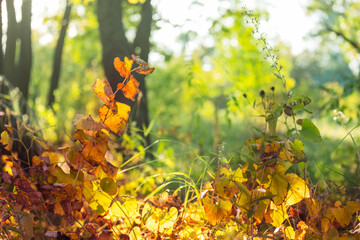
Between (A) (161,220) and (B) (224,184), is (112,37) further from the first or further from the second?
(B) (224,184)

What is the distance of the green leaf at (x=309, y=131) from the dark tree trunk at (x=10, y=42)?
194 centimetres

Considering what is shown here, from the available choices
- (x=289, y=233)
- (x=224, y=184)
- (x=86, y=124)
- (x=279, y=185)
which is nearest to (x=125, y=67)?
(x=86, y=124)

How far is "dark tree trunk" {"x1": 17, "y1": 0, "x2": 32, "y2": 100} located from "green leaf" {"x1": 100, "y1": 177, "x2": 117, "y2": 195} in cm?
171

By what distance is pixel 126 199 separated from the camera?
131cm

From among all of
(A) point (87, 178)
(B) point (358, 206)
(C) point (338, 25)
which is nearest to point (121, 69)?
(A) point (87, 178)

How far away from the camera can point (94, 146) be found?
3.83ft

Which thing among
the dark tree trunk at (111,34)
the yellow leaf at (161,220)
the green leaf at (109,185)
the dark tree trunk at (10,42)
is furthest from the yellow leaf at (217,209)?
the dark tree trunk at (111,34)

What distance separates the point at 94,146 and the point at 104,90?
0.57 feet

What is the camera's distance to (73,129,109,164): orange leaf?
1165 millimetres

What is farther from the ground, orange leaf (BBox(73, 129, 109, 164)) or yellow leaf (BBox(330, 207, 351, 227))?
orange leaf (BBox(73, 129, 109, 164))

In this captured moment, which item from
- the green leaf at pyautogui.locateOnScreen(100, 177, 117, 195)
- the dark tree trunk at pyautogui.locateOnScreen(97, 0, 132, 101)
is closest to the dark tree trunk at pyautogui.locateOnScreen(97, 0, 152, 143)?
the dark tree trunk at pyautogui.locateOnScreen(97, 0, 132, 101)

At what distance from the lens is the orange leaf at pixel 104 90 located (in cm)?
118

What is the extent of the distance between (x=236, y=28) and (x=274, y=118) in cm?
361

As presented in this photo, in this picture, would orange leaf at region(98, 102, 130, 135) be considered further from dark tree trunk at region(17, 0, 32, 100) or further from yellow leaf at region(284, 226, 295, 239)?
dark tree trunk at region(17, 0, 32, 100)
